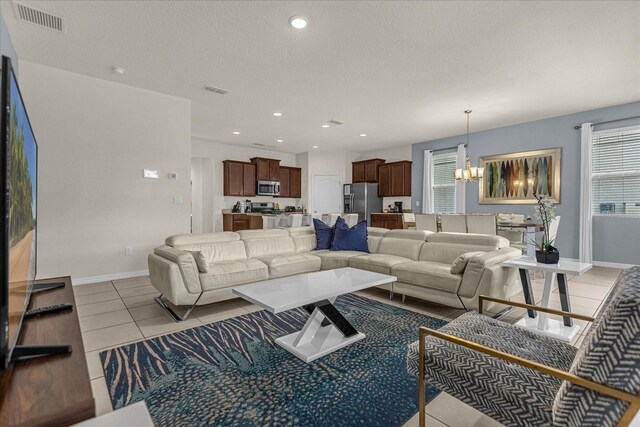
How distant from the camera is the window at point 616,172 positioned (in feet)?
16.9

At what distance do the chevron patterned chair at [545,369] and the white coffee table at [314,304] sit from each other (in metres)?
0.87

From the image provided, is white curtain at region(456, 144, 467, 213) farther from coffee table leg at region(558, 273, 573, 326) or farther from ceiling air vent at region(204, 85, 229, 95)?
ceiling air vent at region(204, 85, 229, 95)

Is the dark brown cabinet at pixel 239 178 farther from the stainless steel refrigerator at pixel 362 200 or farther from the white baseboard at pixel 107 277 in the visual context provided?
the white baseboard at pixel 107 277

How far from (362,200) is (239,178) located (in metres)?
3.43

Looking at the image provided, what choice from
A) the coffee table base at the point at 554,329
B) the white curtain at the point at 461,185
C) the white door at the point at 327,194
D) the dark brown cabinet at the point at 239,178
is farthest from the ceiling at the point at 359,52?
the white door at the point at 327,194

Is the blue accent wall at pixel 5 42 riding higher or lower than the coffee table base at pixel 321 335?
higher

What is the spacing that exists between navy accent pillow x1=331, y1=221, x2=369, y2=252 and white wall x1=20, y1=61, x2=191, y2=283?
2.48 metres

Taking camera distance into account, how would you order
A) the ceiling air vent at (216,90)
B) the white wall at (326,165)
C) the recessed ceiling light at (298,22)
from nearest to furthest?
the recessed ceiling light at (298,22), the ceiling air vent at (216,90), the white wall at (326,165)

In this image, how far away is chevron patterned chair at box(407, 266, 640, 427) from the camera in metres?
0.94

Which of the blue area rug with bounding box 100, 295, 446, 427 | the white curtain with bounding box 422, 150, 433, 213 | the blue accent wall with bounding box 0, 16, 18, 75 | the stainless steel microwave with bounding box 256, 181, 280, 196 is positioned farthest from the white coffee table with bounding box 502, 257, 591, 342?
the stainless steel microwave with bounding box 256, 181, 280, 196

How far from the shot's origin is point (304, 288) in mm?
2498

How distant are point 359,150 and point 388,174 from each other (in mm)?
1318

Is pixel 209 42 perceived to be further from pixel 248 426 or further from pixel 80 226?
pixel 248 426

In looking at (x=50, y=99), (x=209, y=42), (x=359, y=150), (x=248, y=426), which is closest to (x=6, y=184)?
(x=248, y=426)
